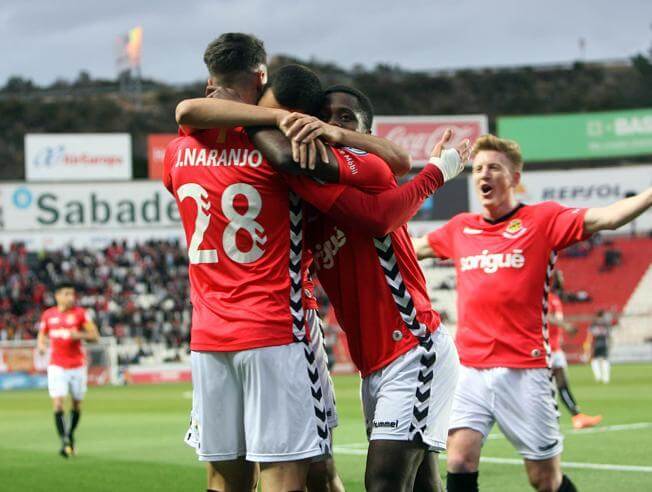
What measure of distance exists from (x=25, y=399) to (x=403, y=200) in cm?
2496

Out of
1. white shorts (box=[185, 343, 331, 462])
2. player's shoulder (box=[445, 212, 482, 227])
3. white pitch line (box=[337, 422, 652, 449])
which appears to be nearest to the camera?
white shorts (box=[185, 343, 331, 462])

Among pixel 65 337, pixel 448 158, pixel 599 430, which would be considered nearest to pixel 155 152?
pixel 65 337

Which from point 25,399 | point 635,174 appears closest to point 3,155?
point 635,174

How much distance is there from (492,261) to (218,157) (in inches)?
105

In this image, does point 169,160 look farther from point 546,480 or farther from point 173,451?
point 173,451

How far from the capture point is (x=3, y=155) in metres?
82.2

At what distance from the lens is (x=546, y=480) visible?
645cm

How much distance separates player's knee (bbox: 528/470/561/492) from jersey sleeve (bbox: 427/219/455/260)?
57.2 inches

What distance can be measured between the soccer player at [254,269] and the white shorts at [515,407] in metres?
2.26

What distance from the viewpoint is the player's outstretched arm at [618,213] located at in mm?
5582

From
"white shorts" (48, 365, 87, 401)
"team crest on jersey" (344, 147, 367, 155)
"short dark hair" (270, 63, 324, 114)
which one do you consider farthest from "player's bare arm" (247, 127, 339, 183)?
"white shorts" (48, 365, 87, 401)

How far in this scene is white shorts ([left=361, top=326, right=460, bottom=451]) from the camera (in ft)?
15.2

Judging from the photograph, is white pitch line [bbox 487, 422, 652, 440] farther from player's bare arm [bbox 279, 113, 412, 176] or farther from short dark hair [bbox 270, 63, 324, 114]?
short dark hair [bbox 270, 63, 324, 114]

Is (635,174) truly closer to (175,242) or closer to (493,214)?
(175,242)
